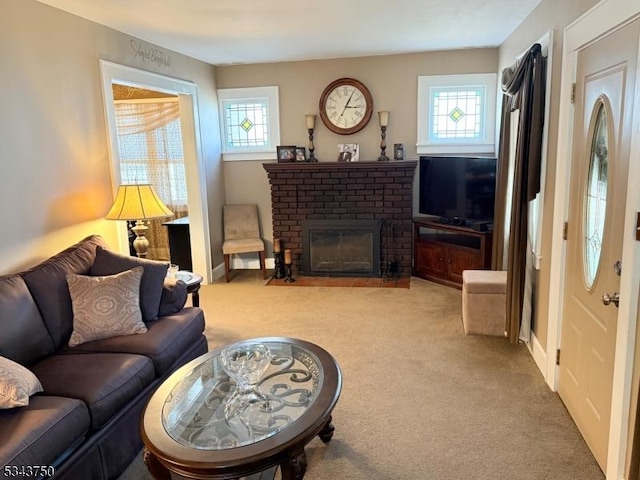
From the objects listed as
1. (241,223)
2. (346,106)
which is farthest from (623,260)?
(241,223)

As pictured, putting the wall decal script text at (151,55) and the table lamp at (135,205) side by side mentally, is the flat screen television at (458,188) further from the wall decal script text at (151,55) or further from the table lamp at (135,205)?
Answer: the table lamp at (135,205)

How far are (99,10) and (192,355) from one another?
2.40 m

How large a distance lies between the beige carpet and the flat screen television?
87cm

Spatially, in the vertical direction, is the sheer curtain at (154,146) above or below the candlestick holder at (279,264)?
above

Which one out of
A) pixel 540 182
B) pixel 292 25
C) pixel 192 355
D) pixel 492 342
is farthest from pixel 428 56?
pixel 192 355

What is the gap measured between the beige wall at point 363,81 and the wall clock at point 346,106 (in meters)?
0.07

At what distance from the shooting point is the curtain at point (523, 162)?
3.11 meters

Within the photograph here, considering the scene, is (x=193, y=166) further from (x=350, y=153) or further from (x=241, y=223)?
(x=350, y=153)

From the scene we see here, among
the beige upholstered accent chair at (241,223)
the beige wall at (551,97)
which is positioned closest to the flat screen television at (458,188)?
the beige wall at (551,97)

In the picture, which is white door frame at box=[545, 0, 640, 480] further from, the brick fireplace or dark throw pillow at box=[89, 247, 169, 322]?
the brick fireplace

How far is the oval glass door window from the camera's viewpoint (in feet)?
7.39

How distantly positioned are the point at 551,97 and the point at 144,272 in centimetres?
271

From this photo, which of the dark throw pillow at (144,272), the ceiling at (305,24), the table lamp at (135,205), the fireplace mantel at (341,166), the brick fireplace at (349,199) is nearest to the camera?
the dark throw pillow at (144,272)

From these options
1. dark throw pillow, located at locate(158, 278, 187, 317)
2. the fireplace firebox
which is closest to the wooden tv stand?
the fireplace firebox
